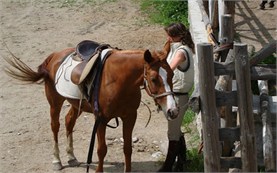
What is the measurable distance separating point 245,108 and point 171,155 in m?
1.58

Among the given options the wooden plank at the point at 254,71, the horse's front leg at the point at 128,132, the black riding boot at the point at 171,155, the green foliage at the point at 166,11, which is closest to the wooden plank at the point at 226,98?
the wooden plank at the point at 254,71

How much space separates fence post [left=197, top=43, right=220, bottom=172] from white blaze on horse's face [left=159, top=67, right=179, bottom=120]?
333 millimetres

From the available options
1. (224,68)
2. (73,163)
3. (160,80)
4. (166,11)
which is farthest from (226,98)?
(166,11)

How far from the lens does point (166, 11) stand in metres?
12.4

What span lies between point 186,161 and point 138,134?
1236 millimetres

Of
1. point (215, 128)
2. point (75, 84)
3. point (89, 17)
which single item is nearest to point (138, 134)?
point (75, 84)

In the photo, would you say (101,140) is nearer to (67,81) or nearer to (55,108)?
(67,81)

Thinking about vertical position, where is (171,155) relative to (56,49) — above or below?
below

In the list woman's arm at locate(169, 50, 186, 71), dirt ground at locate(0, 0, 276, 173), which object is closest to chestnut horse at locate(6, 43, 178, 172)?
woman's arm at locate(169, 50, 186, 71)

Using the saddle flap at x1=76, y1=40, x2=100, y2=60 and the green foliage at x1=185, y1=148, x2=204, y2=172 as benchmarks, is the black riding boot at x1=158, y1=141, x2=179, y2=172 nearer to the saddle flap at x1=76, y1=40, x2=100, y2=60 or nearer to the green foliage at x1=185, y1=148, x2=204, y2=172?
the green foliage at x1=185, y1=148, x2=204, y2=172

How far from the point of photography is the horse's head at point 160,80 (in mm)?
4711

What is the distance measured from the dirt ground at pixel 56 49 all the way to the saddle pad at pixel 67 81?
0.99 metres

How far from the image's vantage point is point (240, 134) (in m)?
4.45

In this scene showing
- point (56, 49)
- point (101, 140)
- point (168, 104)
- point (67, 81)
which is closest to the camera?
point (168, 104)
